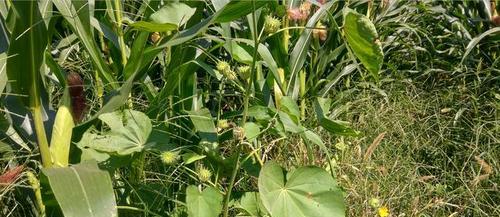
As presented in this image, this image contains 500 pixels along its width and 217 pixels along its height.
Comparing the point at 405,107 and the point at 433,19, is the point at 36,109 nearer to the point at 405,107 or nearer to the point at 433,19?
the point at 405,107

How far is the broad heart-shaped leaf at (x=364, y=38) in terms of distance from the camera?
128 cm

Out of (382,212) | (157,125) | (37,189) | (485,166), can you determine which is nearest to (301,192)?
(157,125)

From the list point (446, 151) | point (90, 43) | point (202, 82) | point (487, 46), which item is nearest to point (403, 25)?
point (487, 46)

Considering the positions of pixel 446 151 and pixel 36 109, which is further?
pixel 446 151

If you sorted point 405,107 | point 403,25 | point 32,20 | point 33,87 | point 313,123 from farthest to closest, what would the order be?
point 403,25
point 405,107
point 313,123
point 33,87
point 32,20

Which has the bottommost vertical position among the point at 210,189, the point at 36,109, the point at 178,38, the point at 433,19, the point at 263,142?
the point at 433,19

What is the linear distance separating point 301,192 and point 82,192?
41 centimetres

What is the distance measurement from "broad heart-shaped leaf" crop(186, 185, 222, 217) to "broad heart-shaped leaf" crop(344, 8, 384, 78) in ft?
1.25

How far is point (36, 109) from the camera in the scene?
62.1 inches

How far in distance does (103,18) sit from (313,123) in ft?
2.14

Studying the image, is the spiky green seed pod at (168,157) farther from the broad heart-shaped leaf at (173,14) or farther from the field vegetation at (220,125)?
the broad heart-shaped leaf at (173,14)

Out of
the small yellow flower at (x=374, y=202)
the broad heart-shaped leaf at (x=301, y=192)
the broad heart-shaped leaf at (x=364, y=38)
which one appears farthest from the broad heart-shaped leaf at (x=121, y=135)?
the small yellow flower at (x=374, y=202)

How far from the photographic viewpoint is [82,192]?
Result: 135cm

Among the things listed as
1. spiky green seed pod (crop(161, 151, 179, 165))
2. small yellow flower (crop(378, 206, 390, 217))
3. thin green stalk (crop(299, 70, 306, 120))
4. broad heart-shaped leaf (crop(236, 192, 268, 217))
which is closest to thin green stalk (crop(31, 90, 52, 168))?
spiky green seed pod (crop(161, 151, 179, 165))
